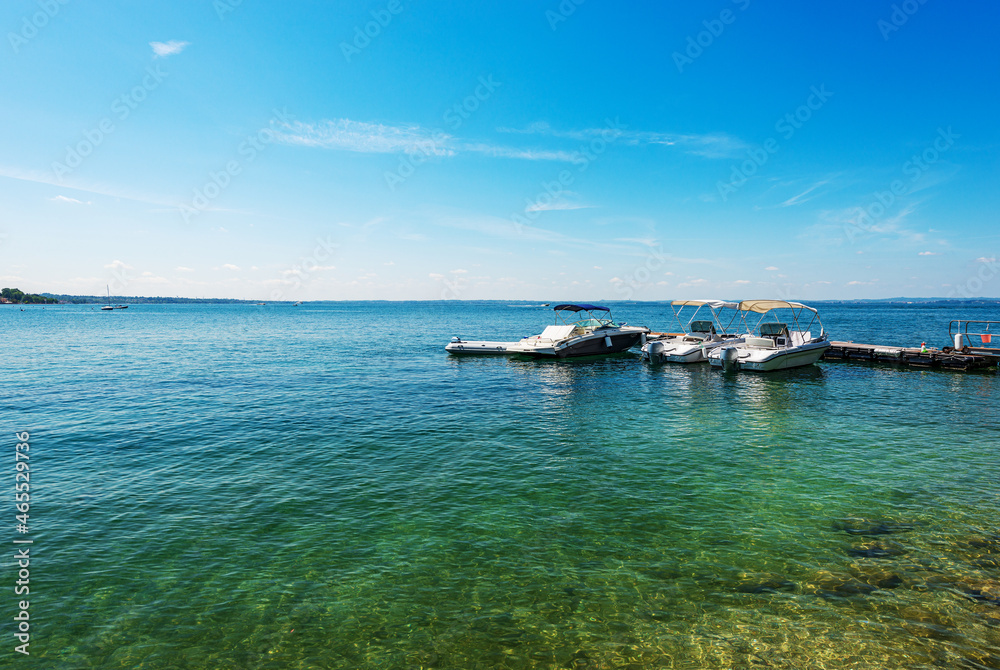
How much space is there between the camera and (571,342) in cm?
3694

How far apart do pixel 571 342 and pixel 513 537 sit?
28.4 m

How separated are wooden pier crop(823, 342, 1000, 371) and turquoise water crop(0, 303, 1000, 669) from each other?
46.9ft

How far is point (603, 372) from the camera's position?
3192 centimetres

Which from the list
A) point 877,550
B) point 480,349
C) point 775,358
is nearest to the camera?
point 877,550

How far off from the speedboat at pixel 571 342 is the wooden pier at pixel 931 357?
1676 cm

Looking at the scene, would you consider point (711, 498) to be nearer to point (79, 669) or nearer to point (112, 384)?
point (79, 669)

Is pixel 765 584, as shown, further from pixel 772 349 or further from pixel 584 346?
pixel 584 346

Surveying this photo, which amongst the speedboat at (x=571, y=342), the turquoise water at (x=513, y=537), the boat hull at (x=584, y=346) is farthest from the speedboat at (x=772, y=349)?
the turquoise water at (x=513, y=537)

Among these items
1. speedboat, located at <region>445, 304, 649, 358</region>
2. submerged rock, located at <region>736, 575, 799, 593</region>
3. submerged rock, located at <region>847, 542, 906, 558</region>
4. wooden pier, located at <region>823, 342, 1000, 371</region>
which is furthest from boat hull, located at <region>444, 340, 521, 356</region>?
submerged rock, located at <region>736, 575, 799, 593</region>

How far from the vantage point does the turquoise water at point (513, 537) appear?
6496 mm

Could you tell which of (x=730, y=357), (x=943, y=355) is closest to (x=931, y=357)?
(x=943, y=355)

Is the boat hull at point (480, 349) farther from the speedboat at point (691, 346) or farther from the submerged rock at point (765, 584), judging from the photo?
the submerged rock at point (765, 584)

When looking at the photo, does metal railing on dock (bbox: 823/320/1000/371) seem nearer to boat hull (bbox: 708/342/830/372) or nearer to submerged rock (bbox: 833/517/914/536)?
boat hull (bbox: 708/342/830/372)

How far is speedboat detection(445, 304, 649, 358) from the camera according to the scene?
37.0 metres
